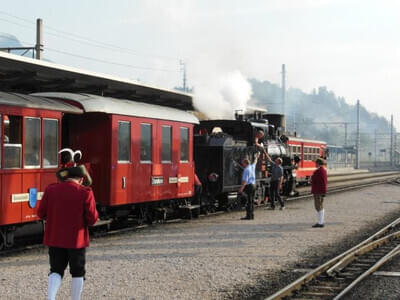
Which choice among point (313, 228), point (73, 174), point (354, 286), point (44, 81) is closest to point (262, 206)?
point (313, 228)

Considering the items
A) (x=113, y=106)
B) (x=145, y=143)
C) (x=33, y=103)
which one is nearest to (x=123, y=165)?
(x=145, y=143)

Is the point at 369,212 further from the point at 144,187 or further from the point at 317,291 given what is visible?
the point at 317,291

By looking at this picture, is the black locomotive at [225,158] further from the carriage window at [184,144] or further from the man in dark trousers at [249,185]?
the carriage window at [184,144]

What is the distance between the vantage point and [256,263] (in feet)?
37.4

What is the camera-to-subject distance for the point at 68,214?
698cm

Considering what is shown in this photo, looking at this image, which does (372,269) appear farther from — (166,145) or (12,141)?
(166,145)

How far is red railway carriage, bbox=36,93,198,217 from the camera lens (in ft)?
46.4

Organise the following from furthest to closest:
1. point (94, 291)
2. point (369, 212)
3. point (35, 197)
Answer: point (369, 212), point (35, 197), point (94, 291)

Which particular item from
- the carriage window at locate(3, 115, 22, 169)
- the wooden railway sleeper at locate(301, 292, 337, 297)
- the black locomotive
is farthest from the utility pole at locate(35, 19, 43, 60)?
the wooden railway sleeper at locate(301, 292, 337, 297)

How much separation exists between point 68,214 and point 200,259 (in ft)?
16.7

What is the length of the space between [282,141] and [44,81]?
11.2 metres

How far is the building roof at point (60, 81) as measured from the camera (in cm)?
1747

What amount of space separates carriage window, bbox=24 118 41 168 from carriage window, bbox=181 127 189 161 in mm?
6027

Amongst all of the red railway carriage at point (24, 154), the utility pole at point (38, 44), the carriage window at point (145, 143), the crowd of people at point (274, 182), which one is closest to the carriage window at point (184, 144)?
the crowd of people at point (274, 182)
